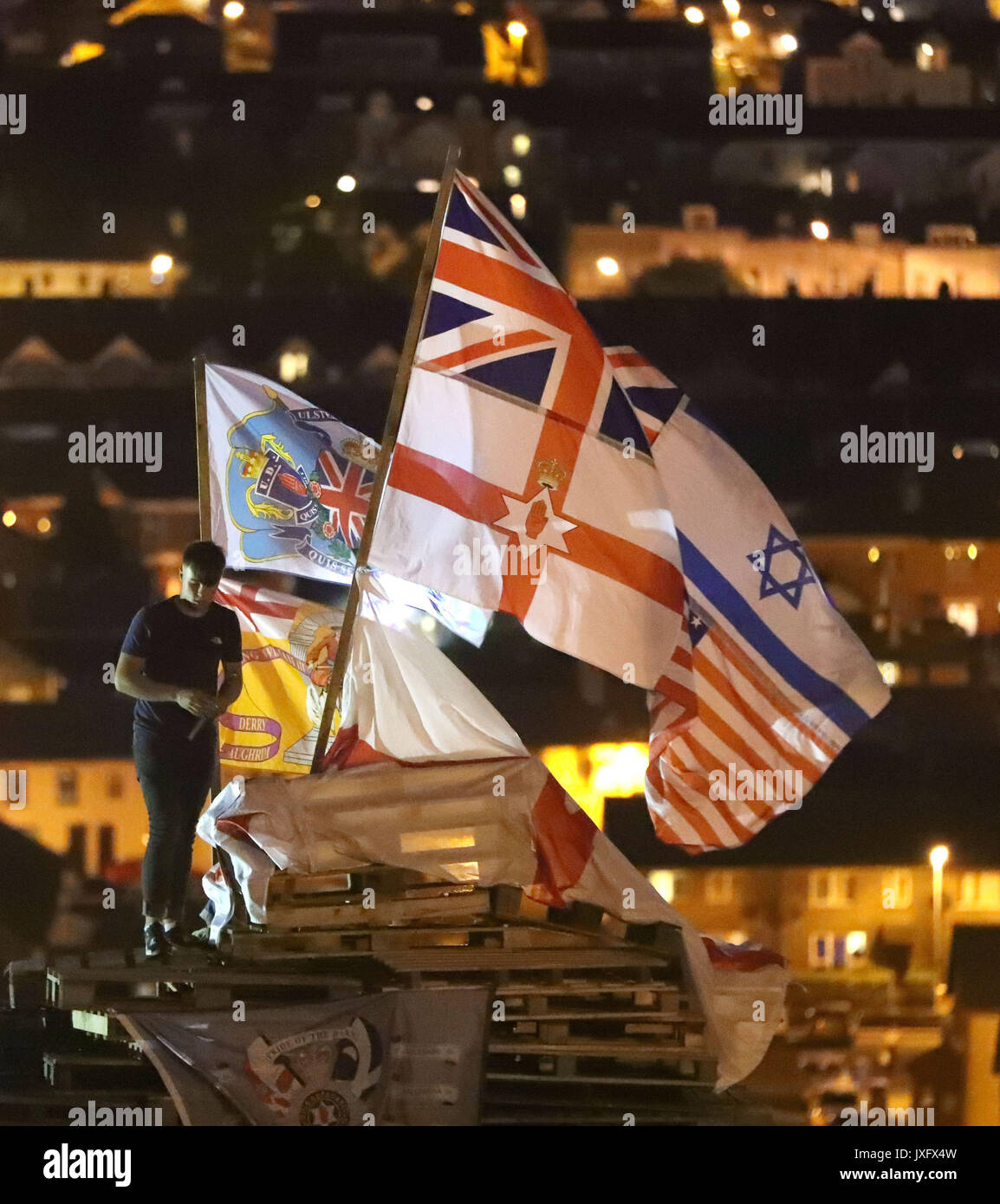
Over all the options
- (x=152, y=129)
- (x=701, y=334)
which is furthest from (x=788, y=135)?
(x=152, y=129)

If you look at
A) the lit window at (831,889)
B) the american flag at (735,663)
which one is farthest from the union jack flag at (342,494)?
the lit window at (831,889)

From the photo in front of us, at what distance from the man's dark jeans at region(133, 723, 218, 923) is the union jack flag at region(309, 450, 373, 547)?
1.34m

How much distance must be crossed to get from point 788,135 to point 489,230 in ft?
42.0

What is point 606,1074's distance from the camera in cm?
635

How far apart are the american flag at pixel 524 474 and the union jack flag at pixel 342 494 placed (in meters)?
0.72

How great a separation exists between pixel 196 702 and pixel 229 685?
0.22 metres

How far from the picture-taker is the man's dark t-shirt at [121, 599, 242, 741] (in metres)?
6.37

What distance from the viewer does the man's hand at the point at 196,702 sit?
6.24 metres

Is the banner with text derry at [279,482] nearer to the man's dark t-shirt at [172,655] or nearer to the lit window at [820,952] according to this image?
the man's dark t-shirt at [172,655]

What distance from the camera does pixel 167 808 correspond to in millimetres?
6375

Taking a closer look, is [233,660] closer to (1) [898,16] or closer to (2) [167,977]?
(2) [167,977]

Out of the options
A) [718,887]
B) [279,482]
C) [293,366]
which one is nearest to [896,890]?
[718,887]

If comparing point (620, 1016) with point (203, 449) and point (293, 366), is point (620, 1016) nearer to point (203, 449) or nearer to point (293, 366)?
point (203, 449)
